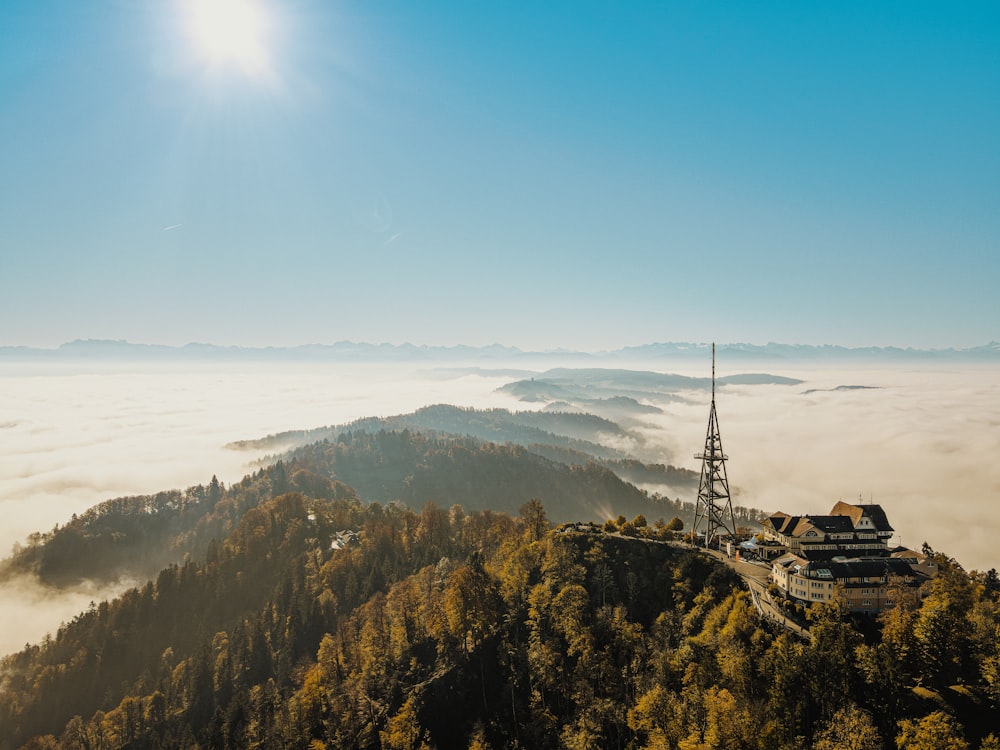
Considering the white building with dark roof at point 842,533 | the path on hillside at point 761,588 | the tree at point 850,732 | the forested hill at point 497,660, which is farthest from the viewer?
the white building with dark roof at point 842,533

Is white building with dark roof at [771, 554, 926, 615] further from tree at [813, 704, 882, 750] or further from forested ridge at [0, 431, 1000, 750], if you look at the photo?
tree at [813, 704, 882, 750]

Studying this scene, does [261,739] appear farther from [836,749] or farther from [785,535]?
[785,535]

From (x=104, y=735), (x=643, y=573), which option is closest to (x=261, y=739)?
(x=104, y=735)

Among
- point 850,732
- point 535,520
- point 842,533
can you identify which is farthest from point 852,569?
point 535,520

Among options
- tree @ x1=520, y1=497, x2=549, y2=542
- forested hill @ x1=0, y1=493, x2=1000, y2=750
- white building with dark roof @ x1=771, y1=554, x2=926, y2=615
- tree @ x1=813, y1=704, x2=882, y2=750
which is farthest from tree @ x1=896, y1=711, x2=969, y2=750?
tree @ x1=520, y1=497, x2=549, y2=542

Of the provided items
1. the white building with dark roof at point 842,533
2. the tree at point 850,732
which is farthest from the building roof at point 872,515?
the tree at point 850,732

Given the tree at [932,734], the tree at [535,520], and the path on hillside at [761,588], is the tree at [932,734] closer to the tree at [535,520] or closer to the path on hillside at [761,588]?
the path on hillside at [761,588]
